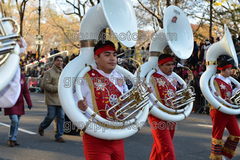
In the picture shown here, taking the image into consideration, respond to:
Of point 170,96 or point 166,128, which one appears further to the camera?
point 170,96

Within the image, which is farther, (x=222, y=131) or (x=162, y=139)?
(x=222, y=131)

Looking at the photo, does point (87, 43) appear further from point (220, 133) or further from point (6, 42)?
point (220, 133)

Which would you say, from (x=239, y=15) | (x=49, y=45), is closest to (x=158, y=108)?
(x=239, y=15)

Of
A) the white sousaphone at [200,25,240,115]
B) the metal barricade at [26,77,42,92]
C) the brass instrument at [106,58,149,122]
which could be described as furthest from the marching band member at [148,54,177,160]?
the metal barricade at [26,77,42,92]

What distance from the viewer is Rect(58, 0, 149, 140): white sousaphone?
260 cm

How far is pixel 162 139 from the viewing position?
384 cm

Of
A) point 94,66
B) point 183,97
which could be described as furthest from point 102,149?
point 183,97

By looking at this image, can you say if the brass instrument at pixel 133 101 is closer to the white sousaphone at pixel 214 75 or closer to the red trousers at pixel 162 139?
the red trousers at pixel 162 139

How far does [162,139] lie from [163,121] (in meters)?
0.26

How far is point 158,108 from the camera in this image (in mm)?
4008

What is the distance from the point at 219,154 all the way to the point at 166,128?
4.75 ft

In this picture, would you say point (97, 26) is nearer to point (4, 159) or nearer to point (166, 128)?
point (166, 128)

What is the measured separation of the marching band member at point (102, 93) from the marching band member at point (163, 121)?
1045mm

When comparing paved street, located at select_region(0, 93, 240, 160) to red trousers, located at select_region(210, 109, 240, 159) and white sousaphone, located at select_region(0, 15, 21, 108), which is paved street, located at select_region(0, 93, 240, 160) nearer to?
red trousers, located at select_region(210, 109, 240, 159)
